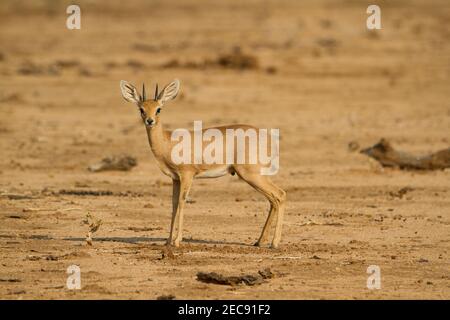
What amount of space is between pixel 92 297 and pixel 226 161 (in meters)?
2.77

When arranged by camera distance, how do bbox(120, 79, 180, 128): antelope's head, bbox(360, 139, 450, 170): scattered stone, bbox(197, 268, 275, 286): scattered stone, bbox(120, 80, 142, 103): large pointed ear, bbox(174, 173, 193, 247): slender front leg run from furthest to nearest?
bbox(360, 139, 450, 170): scattered stone
bbox(120, 80, 142, 103): large pointed ear
bbox(120, 79, 180, 128): antelope's head
bbox(174, 173, 193, 247): slender front leg
bbox(197, 268, 275, 286): scattered stone

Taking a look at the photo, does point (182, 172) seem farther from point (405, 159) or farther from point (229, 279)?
point (405, 159)

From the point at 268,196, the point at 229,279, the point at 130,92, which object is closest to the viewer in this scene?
the point at 229,279

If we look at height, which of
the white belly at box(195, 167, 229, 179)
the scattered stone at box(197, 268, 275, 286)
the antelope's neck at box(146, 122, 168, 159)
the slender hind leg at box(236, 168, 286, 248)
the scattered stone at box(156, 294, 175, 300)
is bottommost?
the scattered stone at box(156, 294, 175, 300)

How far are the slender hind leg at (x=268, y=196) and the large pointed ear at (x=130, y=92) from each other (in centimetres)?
146

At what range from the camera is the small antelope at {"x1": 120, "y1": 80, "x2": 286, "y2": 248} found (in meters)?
12.1

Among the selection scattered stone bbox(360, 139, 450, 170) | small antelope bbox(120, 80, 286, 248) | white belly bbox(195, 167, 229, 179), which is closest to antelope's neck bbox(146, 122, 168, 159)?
small antelope bbox(120, 80, 286, 248)

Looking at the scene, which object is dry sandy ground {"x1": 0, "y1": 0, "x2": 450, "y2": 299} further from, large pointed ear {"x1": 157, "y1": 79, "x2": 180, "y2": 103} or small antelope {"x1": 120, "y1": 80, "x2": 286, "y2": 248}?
large pointed ear {"x1": 157, "y1": 79, "x2": 180, "y2": 103}

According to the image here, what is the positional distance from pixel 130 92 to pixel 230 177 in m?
5.42

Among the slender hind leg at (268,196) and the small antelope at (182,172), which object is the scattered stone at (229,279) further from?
the slender hind leg at (268,196)

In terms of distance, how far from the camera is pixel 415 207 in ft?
50.0

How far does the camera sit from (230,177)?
17750mm

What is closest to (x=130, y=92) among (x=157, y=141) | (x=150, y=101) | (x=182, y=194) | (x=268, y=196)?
(x=150, y=101)
